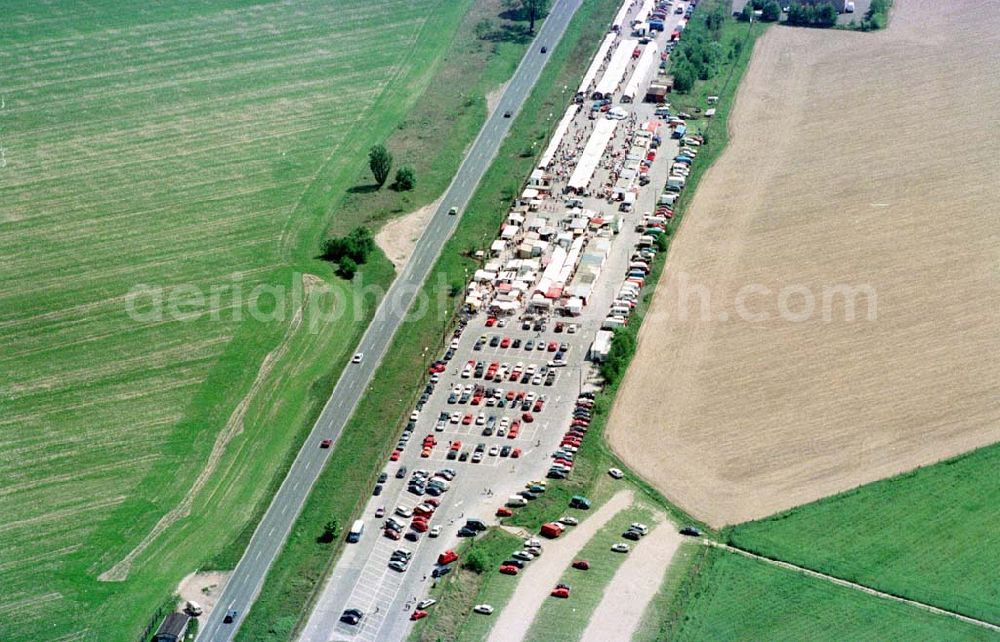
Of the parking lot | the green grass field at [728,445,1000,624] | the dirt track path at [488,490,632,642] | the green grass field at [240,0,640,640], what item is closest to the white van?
the parking lot

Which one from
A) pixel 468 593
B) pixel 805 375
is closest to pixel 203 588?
pixel 468 593

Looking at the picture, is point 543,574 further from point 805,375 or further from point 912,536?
point 805,375

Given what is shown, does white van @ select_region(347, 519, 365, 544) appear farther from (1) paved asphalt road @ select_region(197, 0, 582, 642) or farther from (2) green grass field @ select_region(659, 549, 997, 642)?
(2) green grass field @ select_region(659, 549, 997, 642)

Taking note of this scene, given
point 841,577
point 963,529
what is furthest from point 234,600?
point 963,529

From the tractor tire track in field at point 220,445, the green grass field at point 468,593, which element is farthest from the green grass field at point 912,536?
the tractor tire track in field at point 220,445

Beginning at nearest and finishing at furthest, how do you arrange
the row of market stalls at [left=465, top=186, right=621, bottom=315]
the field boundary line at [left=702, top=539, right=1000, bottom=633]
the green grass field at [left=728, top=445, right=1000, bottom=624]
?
the field boundary line at [left=702, top=539, right=1000, bottom=633] → the green grass field at [left=728, top=445, right=1000, bottom=624] → the row of market stalls at [left=465, top=186, right=621, bottom=315]

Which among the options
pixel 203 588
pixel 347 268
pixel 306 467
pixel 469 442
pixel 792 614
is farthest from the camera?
pixel 347 268

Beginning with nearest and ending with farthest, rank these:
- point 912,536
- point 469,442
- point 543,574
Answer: point 543,574 → point 912,536 → point 469,442
